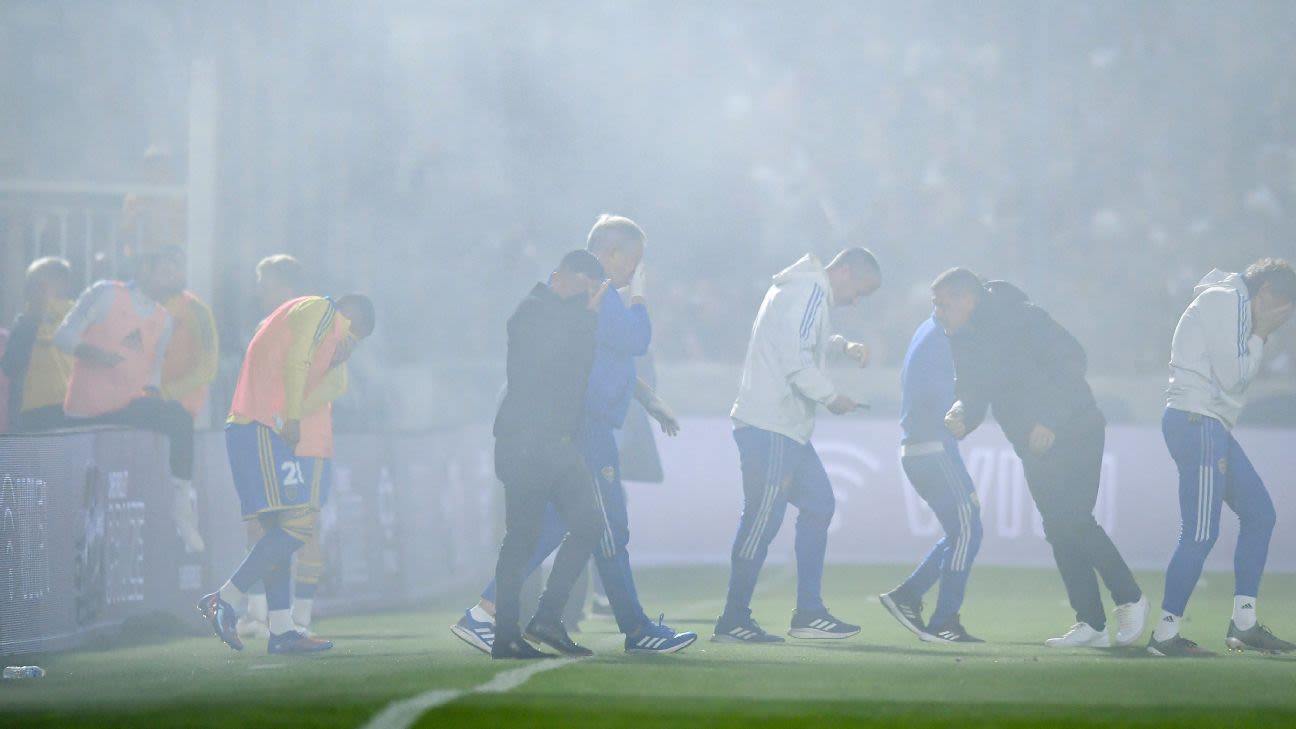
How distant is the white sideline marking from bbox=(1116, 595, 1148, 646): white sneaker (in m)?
2.71

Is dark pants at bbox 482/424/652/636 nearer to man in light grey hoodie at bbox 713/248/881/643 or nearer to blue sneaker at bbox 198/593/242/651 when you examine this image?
man in light grey hoodie at bbox 713/248/881/643

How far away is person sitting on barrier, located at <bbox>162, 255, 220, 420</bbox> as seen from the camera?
37.7 ft

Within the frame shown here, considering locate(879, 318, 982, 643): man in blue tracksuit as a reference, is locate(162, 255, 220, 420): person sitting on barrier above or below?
above

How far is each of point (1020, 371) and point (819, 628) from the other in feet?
5.18

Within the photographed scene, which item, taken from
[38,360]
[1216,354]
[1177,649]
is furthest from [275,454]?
[1216,354]

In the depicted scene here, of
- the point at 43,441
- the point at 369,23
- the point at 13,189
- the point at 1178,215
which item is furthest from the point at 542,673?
the point at 1178,215

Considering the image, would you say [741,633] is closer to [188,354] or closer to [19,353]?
[188,354]

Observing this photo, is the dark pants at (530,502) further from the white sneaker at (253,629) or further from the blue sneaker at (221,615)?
the white sneaker at (253,629)

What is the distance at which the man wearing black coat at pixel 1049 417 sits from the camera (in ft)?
29.3

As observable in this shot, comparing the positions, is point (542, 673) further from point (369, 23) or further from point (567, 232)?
point (567, 232)

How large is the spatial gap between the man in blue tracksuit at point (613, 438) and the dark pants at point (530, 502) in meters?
0.19

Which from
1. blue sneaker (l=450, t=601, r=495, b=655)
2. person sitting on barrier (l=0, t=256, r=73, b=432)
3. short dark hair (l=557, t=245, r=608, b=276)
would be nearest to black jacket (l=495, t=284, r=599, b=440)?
short dark hair (l=557, t=245, r=608, b=276)

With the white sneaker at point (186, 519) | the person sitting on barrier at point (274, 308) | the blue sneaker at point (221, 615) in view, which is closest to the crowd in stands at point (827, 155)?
the white sneaker at point (186, 519)

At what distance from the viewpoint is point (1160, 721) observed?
6137mm
